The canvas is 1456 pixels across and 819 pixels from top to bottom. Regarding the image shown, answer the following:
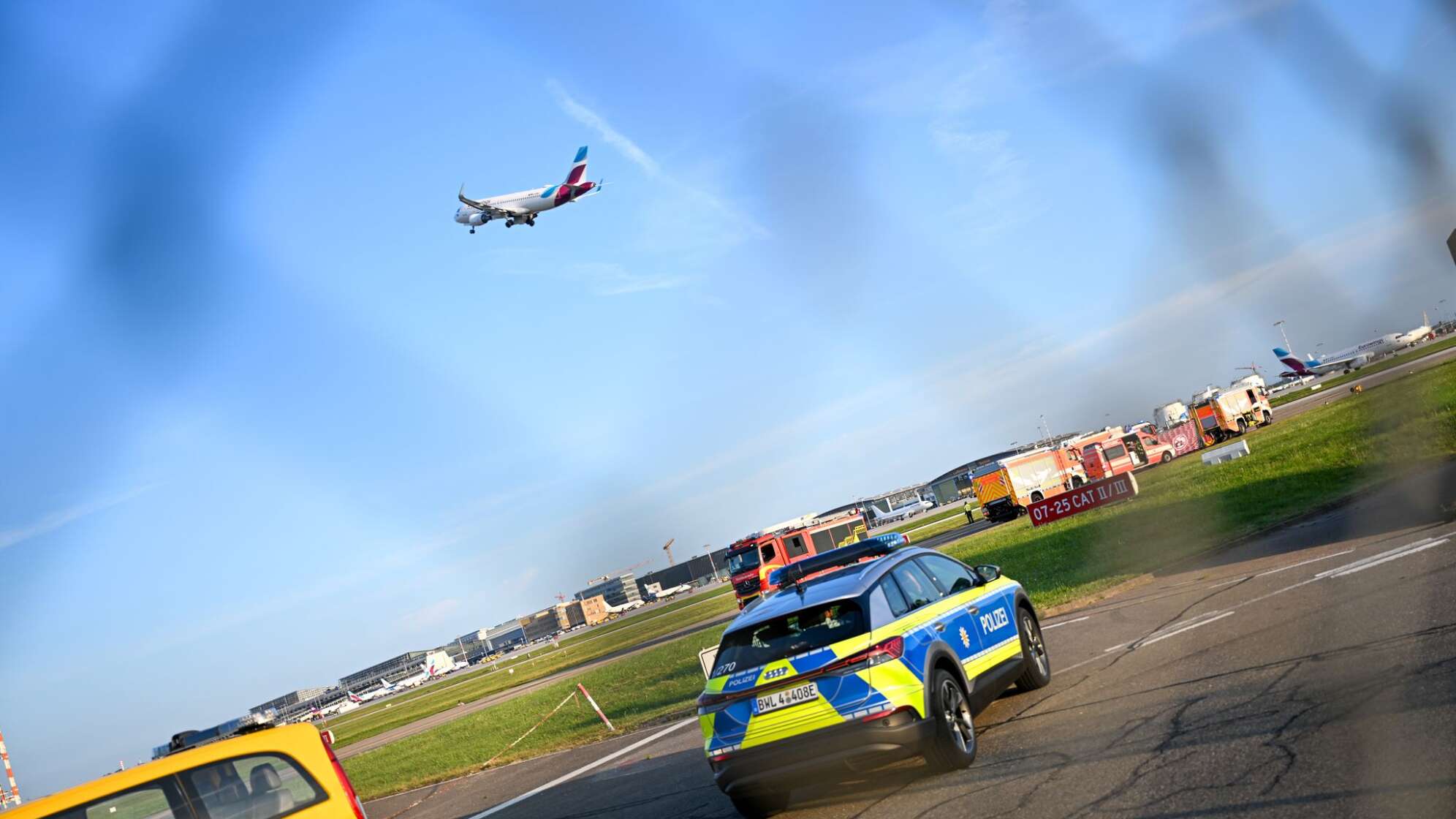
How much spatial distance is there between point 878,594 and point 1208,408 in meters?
57.6

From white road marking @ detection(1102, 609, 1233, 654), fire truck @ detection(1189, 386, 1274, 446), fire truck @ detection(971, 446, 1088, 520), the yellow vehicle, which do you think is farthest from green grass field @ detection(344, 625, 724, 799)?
fire truck @ detection(1189, 386, 1274, 446)

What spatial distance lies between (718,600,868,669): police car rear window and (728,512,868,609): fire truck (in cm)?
2956

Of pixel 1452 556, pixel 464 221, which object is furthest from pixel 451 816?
pixel 464 221

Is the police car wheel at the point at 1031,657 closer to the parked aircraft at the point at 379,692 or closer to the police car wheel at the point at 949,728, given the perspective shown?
the police car wheel at the point at 949,728

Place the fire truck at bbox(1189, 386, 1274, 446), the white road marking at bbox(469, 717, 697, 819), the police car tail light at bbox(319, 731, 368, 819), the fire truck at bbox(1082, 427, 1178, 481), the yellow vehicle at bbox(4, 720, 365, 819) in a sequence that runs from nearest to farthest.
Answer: the yellow vehicle at bbox(4, 720, 365, 819) → the police car tail light at bbox(319, 731, 368, 819) → the white road marking at bbox(469, 717, 697, 819) → the fire truck at bbox(1082, 427, 1178, 481) → the fire truck at bbox(1189, 386, 1274, 446)

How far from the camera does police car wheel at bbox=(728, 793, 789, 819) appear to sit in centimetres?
821

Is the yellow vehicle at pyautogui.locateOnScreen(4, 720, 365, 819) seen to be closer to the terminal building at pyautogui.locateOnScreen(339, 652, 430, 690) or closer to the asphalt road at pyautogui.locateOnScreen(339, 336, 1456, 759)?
the asphalt road at pyautogui.locateOnScreen(339, 336, 1456, 759)

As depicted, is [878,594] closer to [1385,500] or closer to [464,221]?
[1385,500]

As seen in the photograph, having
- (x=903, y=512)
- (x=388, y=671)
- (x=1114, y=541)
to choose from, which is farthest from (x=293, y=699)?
(x=1114, y=541)

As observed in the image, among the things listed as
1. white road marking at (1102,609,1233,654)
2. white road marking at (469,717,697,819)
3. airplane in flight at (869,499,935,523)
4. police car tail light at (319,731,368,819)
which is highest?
police car tail light at (319,731,368,819)

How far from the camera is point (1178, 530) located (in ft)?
72.8

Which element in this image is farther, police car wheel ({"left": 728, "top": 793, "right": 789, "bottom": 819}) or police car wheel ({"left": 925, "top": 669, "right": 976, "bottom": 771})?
police car wheel ({"left": 728, "top": 793, "right": 789, "bottom": 819})

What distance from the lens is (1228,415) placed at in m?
59.8

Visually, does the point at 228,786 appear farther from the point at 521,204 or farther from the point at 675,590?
the point at 675,590
